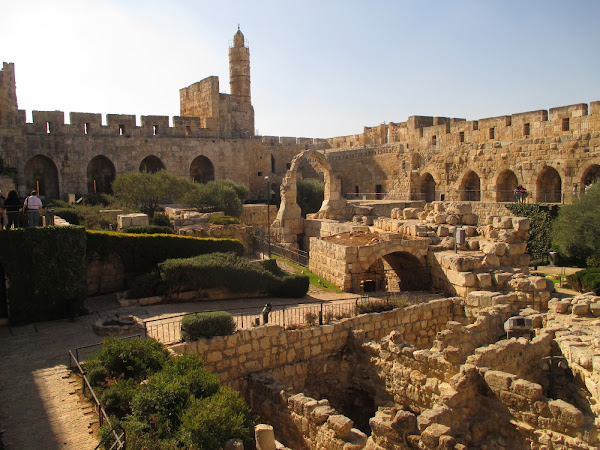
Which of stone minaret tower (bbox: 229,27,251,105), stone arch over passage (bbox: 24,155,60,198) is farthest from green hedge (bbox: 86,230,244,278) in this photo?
stone minaret tower (bbox: 229,27,251,105)

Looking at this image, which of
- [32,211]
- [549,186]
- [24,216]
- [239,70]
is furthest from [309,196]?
[24,216]

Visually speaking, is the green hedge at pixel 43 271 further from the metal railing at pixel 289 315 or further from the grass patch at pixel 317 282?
the grass patch at pixel 317 282

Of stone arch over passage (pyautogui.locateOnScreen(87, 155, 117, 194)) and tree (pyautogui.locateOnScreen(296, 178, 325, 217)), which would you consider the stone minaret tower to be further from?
stone arch over passage (pyautogui.locateOnScreen(87, 155, 117, 194))

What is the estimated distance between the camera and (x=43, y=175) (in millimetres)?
25984

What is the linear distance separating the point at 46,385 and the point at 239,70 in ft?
91.3

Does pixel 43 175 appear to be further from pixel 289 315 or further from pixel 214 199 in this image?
pixel 289 315

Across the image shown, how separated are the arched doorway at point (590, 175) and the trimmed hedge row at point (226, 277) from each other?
14.8 metres

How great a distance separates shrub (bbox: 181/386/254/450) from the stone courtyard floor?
52.3 inches

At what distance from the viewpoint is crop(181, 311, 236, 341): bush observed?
8.88 meters

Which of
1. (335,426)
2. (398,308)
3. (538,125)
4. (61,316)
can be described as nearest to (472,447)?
(335,426)

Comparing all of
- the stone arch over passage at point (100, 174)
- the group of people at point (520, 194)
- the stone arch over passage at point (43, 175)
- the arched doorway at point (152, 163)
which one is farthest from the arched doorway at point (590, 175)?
the stone arch over passage at point (43, 175)

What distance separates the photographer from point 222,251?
1518 centimetres

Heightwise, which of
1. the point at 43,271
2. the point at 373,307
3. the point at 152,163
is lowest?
the point at 373,307

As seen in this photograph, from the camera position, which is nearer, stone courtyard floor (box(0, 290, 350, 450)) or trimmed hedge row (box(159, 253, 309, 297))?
stone courtyard floor (box(0, 290, 350, 450))
